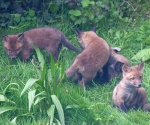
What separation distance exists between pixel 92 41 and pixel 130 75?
1.59m

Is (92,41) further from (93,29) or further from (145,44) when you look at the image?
(145,44)

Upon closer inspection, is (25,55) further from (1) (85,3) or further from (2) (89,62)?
(1) (85,3)

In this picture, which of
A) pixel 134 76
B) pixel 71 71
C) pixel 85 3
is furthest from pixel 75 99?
pixel 85 3

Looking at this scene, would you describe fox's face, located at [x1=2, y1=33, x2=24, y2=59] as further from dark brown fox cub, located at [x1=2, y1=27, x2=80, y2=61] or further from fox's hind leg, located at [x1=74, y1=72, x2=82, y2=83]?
fox's hind leg, located at [x1=74, y1=72, x2=82, y2=83]

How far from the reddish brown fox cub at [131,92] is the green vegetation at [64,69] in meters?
0.17

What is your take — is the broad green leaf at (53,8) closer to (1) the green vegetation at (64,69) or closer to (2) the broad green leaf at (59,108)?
(1) the green vegetation at (64,69)

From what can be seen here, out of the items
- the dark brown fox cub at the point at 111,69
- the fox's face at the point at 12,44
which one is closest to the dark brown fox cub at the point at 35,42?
the fox's face at the point at 12,44

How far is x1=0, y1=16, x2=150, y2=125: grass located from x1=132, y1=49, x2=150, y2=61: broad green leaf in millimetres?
81

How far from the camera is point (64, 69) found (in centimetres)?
690

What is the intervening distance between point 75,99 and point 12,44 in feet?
7.34

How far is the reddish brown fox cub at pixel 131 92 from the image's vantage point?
262 inches

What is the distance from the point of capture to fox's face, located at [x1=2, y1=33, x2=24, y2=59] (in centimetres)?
824

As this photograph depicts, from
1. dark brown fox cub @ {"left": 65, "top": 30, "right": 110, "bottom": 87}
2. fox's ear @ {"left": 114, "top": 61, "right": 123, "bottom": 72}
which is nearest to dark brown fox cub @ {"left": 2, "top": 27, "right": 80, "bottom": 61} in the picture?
dark brown fox cub @ {"left": 65, "top": 30, "right": 110, "bottom": 87}

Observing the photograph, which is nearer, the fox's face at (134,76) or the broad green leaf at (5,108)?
the broad green leaf at (5,108)
